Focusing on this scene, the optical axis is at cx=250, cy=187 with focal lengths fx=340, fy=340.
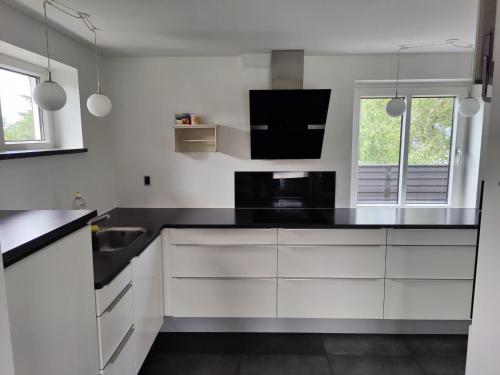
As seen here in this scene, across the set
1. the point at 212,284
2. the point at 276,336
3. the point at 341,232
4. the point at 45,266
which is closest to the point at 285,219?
the point at 341,232

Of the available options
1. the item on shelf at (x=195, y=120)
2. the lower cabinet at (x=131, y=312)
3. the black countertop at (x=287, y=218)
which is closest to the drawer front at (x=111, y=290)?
the lower cabinet at (x=131, y=312)

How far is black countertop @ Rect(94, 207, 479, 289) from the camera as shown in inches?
94.3

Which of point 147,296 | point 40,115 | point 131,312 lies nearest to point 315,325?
point 147,296

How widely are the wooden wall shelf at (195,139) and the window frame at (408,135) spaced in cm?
127

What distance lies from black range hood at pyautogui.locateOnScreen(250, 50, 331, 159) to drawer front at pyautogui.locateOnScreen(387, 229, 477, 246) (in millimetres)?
926

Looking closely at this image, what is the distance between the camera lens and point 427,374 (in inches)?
84.1

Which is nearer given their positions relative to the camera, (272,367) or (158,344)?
(272,367)

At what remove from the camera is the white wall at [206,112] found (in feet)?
9.54

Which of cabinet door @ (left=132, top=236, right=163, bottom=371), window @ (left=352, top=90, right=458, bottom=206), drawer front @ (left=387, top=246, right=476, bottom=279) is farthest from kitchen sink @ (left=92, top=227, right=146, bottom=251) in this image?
window @ (left=352, top=90, right=458, bottom=206)

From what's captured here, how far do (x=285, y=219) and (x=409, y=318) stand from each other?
1.14 metres

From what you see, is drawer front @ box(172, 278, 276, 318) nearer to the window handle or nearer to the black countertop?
the black countertop

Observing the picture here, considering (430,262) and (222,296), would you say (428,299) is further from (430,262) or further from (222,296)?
(222,296)

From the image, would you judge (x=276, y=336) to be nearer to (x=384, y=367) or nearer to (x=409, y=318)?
(x=384, y=367)

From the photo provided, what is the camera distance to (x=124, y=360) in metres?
1.71
